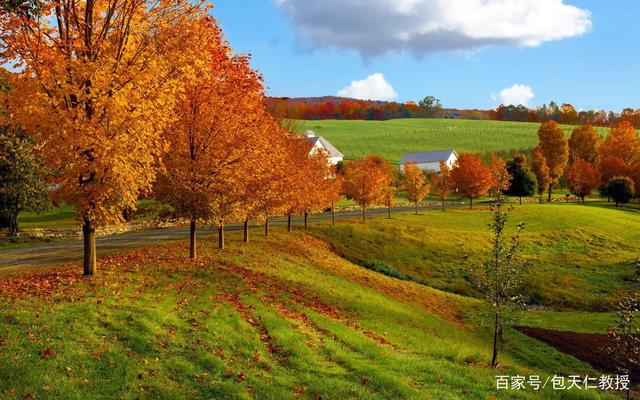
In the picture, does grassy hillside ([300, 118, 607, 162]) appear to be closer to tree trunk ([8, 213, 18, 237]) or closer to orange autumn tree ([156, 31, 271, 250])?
tree trunk ([8, 213, 18, 237])

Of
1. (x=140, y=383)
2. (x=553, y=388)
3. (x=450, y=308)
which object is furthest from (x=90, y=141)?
(x=450, y=308)

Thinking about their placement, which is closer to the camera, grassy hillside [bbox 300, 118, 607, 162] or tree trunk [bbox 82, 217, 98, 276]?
tree trunk [bbox 82, 217, 98, 276]

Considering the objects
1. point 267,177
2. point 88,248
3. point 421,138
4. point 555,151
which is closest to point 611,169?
point 555,151

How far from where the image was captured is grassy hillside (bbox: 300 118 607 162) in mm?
156750

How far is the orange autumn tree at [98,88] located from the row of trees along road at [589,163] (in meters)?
82.8

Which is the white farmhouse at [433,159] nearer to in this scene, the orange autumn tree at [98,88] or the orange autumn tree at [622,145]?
the orange autumn tree at [622,145]

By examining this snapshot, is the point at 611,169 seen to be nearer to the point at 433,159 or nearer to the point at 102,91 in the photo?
the point at 433,159

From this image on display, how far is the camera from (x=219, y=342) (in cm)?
1471

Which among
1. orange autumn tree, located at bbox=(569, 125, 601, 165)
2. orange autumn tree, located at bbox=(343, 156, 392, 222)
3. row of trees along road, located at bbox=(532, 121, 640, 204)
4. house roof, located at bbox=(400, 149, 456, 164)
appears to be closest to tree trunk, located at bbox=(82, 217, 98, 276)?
orange autumn tree, located at bbox=(343, 156, 392, 222)

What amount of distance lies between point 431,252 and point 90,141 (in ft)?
117

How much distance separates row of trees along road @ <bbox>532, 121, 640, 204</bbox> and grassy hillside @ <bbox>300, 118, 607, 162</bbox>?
37997 mm

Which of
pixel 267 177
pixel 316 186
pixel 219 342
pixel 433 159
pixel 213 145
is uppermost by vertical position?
pixel 433 159

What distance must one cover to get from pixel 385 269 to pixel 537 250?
20338 mm

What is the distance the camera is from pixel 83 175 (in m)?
18.5
